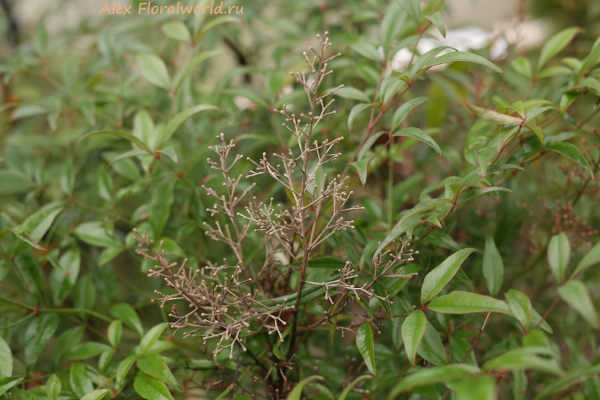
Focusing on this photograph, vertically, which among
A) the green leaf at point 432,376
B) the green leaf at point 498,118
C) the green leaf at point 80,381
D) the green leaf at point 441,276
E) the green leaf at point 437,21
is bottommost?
the green leaf at point 80,381

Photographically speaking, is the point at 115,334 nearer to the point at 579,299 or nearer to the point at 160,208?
the point at 160,208

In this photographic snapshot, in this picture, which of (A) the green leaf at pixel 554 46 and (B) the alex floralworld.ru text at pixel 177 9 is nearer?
(A) the green leaf at pixel 554 46

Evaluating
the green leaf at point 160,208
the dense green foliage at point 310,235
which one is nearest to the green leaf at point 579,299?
→ the dense green foliage at point 310,235

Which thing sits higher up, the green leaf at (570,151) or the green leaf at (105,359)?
the green leaf at (570,151)

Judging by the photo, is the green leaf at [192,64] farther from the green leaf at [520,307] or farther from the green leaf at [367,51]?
the green leaf at [520,307]

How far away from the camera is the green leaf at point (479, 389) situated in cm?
31

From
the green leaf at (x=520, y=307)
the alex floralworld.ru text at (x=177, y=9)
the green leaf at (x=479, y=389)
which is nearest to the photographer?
the green leaf at (x=479, y=389)

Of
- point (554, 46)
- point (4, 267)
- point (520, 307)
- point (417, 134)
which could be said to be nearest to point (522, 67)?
point (554, 46)

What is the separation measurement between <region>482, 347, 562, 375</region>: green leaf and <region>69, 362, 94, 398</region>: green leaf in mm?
441

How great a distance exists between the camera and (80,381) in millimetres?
563

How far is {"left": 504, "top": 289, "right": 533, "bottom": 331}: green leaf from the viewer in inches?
16.3

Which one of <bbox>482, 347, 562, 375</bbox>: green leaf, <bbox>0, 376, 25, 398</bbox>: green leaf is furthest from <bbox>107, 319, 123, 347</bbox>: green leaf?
<bbox>482, 347, 562, 375</bbox>: green leaf

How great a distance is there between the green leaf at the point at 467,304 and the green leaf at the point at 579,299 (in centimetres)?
5

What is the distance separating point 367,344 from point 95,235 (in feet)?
1.37
